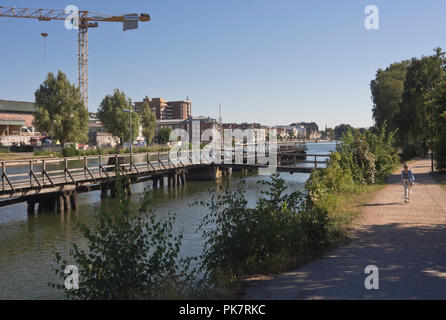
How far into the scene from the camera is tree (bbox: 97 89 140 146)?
239 ft

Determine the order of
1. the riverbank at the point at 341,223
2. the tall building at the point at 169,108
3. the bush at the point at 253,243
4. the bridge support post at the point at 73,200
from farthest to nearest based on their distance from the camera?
1. the tall building at the point at 169,108
2. the bridge support post at the point at 73,200
3. the bush at the point at 253,243
4. the riverbank at the point at 341,223

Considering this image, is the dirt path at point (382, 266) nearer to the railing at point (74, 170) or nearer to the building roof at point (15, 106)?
the railing at point (74, 170)

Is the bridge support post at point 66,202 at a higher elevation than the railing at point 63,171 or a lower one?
lower

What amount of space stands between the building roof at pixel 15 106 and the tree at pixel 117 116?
43127 millimetres

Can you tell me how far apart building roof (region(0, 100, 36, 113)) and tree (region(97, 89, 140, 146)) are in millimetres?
43127

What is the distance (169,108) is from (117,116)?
120 m

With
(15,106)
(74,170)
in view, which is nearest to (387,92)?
(74,170)

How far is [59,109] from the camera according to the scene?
198 feet

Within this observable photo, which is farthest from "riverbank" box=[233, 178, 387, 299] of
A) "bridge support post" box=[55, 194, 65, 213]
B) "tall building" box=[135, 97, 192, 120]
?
"tall building" box=[135, 97, 192, 120]

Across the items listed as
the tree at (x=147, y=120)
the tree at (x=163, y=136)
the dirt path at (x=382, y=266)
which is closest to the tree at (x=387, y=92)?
the dirt path at (x=382, y=266)

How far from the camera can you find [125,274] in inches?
251

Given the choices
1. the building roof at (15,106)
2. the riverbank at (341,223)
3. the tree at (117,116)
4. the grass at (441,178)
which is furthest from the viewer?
the building roof at (15,106)

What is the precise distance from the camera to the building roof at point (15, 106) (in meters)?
103

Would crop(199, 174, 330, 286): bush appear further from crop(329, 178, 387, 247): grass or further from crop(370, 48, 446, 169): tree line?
crop(370, 48, 446, 169): tree line
